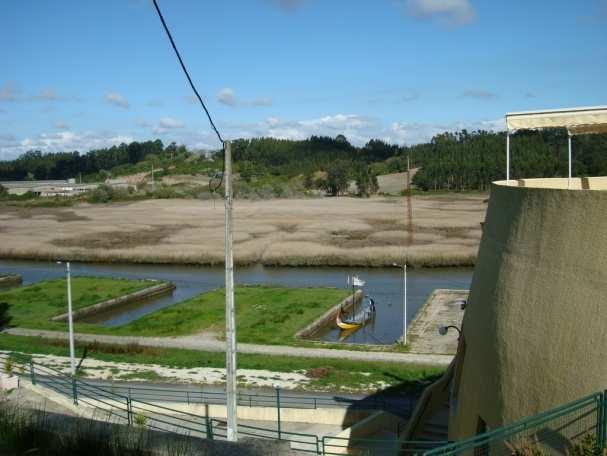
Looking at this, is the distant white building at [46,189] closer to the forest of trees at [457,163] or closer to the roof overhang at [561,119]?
the forest of trees at [457,163]

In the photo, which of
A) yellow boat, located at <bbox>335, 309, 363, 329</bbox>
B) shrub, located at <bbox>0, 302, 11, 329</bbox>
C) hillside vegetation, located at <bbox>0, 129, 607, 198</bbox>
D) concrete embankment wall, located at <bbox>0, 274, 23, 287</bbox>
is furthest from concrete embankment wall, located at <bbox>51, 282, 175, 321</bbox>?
hillside vegetation, located at <bbox>0, 129, 607, 198</bbox>

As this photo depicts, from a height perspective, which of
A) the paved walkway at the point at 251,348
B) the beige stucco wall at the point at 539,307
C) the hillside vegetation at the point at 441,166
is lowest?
the paved walkway at the point at 251,348

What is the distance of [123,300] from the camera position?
4078 centimetres

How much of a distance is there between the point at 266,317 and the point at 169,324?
496 cm

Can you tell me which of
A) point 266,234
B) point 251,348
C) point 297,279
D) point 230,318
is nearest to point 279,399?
point 251,348

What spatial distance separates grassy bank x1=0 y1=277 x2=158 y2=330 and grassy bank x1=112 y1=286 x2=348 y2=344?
17.4ft

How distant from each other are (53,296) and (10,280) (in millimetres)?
9685

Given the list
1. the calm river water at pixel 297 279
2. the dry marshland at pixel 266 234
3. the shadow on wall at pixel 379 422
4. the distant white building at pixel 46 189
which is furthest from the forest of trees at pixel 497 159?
the distant white building at pixel 46 189

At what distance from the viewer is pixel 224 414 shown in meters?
19.5

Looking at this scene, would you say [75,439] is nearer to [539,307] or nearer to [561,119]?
[539,307]

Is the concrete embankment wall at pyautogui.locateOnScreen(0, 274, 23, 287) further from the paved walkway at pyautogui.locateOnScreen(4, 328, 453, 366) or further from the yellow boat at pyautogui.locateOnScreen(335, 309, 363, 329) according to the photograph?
the yellow boat at pyautogui.locateOnScreen(335, 309, 363, 329)

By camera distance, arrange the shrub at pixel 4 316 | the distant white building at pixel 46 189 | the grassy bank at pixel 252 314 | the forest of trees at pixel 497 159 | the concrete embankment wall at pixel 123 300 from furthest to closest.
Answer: the distant white building at pixel 46 189
the forest of trees at pixel 497 159
the concrete embankment wall at pixel 123 300
the shrub at pixel 4 316
the grassy bank at pixel 252 314

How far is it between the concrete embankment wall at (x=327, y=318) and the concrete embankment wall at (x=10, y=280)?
25.8 m

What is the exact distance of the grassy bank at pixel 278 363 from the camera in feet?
79.9
